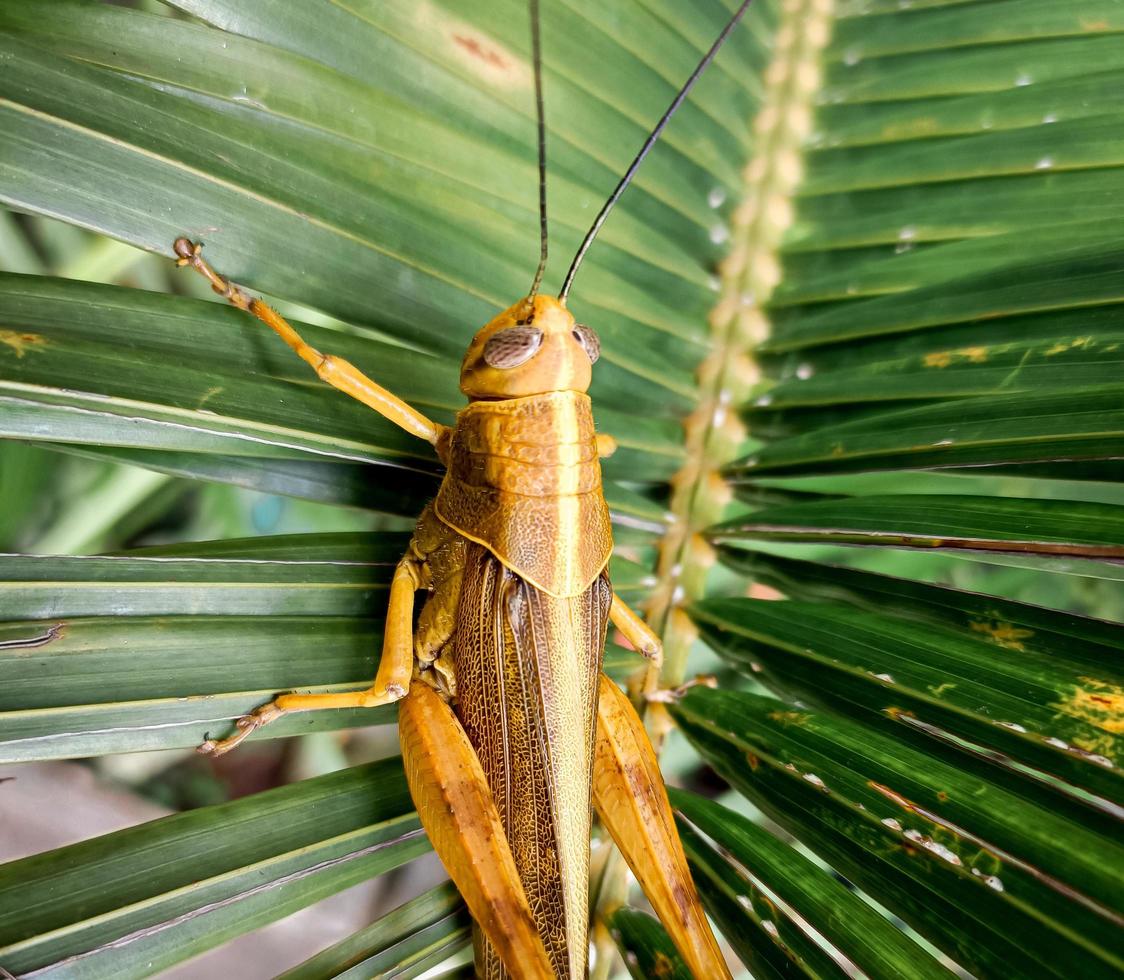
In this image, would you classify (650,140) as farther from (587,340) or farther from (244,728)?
(244,728)

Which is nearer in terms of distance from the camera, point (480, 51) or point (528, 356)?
point (528, 356)

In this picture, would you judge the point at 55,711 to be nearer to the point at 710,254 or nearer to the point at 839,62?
the point at 710,254

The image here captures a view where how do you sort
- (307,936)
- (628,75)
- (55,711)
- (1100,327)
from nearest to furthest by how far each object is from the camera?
1. (55,711)
2. (1100,327)
3. (628,75)
4. (307,936)

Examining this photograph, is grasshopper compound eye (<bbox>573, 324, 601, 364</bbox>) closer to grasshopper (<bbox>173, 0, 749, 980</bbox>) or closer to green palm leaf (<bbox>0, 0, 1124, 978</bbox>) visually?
grasshopper (<bbox>173, 0, 749, 980</bbox>)

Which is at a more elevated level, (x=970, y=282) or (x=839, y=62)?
(x=839, y=62)

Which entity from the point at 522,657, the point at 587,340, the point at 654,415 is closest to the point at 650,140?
the point at 587,340

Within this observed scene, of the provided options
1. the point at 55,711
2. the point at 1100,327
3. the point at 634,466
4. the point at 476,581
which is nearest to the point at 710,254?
the point at 634,466

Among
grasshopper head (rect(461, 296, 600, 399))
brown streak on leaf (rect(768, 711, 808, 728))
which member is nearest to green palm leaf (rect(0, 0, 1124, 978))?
brown streak on leaf (rect(768, 711, 808, 728))

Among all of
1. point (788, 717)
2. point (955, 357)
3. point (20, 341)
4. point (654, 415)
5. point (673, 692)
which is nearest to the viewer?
point (20, 341)
